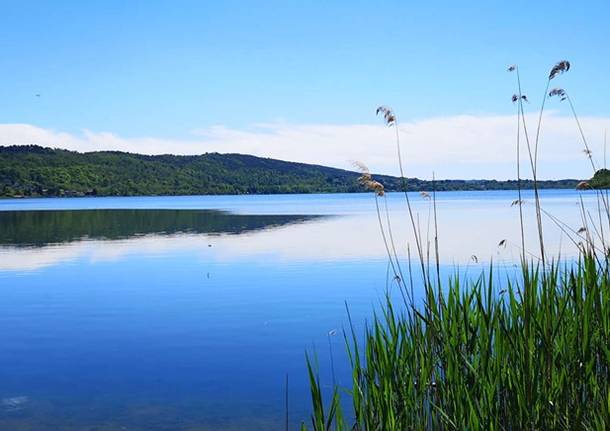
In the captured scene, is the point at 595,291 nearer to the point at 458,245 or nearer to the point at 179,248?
the point at 458,245

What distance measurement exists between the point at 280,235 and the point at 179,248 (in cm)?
898

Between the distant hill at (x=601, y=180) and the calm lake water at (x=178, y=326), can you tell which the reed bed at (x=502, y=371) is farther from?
the calm lake water at (x=178, y=326)

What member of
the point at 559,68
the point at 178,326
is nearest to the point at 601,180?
the point at 559,68

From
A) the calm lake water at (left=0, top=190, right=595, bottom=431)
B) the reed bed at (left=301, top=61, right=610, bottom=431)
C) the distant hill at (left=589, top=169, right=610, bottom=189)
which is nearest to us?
the reed bed at (left=301, top=61, right=610, bottom=431)

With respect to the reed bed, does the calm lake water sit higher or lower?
lower

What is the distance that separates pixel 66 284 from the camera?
23.1 meters

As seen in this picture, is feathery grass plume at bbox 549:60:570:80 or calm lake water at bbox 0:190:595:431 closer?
feathery grass plume at bbox 549:60:570:80

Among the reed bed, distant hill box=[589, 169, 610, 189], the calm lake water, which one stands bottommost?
the calm lake water

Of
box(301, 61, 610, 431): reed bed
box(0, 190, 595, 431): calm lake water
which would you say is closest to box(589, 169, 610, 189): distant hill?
box(301, 61, 610, 431): reed bed

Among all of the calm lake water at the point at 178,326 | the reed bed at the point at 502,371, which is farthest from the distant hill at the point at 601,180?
the calm lake water at the point at 178,326

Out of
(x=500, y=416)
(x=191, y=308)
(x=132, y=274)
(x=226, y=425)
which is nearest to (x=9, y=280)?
(x=132, y=274)

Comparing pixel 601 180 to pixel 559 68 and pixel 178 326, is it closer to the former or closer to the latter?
pixel 559 68

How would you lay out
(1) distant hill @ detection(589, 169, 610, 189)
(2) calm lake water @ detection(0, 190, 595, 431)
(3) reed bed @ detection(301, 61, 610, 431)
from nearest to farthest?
(3) reed bed @ detection(301, 61, 610, 431), (1) distant hill @ detection(589, 169, 610, 189), (2) calm lake water @ detection(0, 190, 595, 431)

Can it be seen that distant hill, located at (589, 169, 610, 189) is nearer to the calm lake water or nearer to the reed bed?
the reed bed
